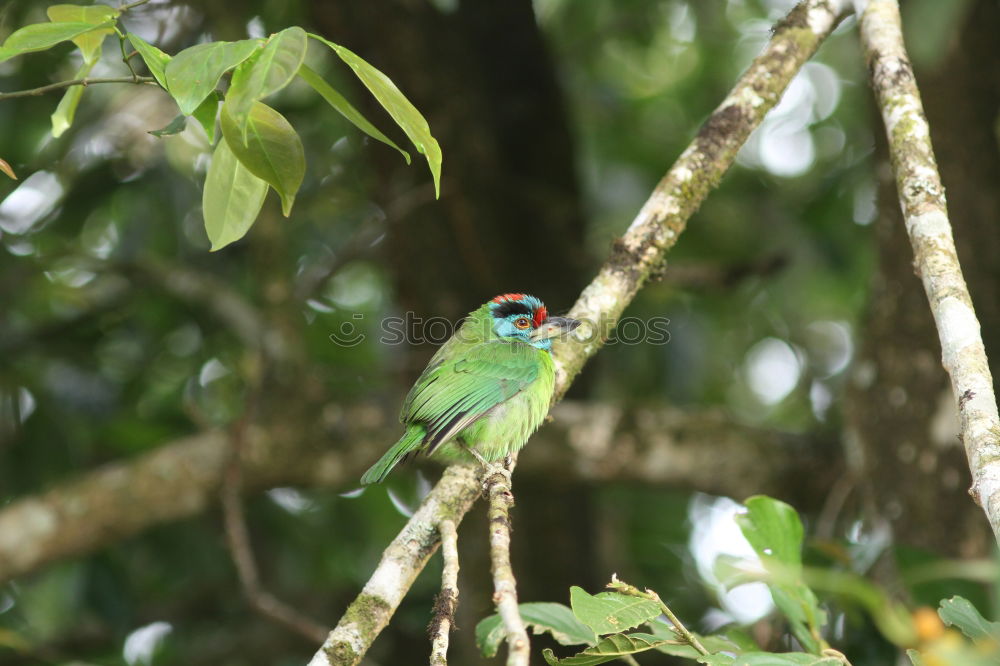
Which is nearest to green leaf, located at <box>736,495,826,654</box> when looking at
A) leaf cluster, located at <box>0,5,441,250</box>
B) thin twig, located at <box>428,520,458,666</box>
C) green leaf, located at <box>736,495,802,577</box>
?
green leaf, located at <box>736,495,802,577</box>

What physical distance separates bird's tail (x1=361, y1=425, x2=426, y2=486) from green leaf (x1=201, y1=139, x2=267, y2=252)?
3.93 feet

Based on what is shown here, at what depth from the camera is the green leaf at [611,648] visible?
2186mm

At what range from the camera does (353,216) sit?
6473mm

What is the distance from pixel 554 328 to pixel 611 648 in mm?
1543

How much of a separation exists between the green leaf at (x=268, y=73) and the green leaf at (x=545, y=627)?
1.37m

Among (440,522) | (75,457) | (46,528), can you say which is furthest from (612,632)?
(75,457)

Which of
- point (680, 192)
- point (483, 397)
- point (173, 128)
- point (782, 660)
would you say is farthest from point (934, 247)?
point (173, 128)

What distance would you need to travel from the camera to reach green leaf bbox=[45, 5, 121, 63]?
211 centimetres

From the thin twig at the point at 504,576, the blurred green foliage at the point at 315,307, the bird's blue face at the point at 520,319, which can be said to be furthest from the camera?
the blurred green foliage at the point at 315,307

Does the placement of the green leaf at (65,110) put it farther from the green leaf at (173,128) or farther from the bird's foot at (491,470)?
the bird's foot at (491,470)

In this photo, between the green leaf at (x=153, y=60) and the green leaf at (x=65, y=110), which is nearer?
the green leaf at (x=153, y=60)

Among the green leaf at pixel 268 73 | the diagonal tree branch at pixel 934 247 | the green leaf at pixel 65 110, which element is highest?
the diagonal tree branch at pixel 934 247

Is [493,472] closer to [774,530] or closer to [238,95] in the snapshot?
[774,530]

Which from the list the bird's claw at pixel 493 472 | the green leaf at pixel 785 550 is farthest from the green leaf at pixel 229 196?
the green leaf at pixel 785 550
